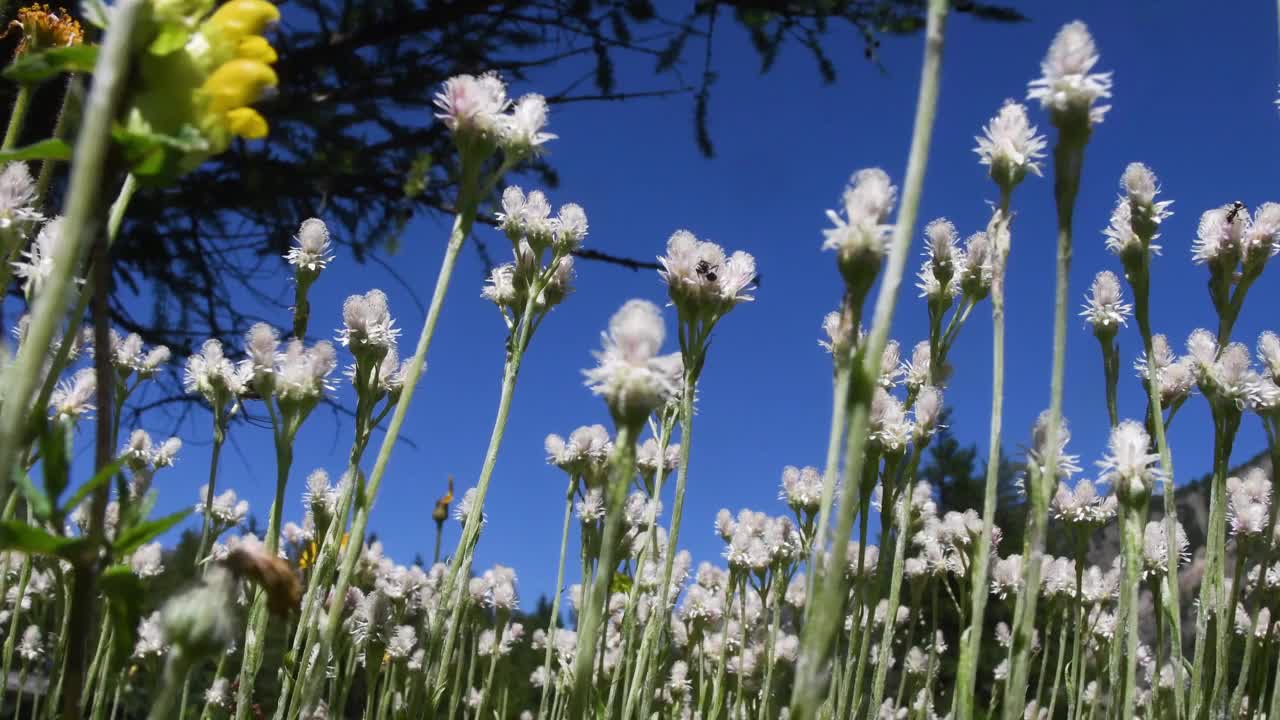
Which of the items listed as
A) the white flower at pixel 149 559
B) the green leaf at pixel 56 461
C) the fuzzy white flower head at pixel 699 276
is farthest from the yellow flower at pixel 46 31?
the white flower at pixel 149 559

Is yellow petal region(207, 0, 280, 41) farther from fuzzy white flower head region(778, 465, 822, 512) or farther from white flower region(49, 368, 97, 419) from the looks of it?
fuzzy white flower head region(778, 465, 822, 512)

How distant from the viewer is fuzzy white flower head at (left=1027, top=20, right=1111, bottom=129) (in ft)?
2.74

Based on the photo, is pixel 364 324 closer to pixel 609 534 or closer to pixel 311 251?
pixel 311 251

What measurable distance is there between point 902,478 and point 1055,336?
37.0 inches

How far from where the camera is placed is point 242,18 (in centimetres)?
67

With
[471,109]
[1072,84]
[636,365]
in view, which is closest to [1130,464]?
[1072,84]

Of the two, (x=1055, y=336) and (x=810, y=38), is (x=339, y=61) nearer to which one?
(x=810, y=38)

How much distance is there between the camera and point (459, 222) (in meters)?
1.01

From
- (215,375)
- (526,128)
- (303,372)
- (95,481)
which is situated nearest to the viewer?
(95,481)

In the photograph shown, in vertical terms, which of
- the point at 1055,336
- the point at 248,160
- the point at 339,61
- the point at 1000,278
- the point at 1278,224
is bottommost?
the point at 1055,336

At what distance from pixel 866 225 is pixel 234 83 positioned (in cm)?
47

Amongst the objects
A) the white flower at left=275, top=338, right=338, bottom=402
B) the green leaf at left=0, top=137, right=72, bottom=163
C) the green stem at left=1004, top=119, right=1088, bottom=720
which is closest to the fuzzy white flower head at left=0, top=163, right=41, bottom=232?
the white flower at left=275, top=338, right=338, bottom=402

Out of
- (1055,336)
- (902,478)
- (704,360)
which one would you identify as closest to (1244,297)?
(902,478)

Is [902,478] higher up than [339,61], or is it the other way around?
[339,61]
